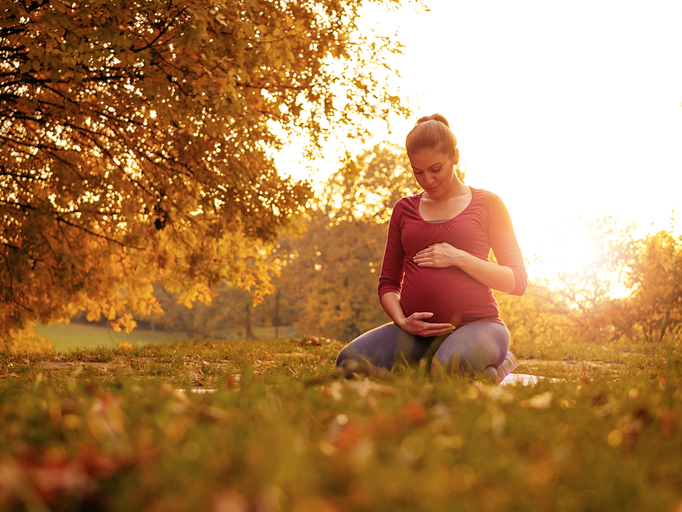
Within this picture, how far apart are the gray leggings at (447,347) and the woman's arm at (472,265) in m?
0.29

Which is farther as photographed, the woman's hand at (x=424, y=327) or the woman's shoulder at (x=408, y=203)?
the woman's shoulder at (x=408, y=203)

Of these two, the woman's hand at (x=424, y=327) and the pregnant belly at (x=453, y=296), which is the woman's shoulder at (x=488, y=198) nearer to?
the pregnant belly at (x=453, y=296)

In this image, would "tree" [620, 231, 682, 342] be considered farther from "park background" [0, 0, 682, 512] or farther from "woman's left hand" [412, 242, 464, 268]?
"woman's left hand" [412, 242, 464, 268]

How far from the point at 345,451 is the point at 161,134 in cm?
645

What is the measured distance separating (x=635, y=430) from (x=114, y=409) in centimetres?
168

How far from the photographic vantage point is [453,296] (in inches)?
141

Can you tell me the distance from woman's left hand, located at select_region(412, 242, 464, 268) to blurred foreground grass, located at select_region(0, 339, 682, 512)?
1.38 meters

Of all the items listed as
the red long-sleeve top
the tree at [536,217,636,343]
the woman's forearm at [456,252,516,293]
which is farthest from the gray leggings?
the tree at [536,217,636,343]

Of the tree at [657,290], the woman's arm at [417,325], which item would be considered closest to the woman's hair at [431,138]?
the woman's arm at [417,325]

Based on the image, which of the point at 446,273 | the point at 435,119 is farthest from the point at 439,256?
the point at 435,119

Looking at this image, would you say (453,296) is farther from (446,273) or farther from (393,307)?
(393,307)

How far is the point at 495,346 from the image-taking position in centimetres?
341

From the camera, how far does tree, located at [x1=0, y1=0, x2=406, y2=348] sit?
517cm

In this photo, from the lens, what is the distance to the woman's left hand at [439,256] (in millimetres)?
3525
